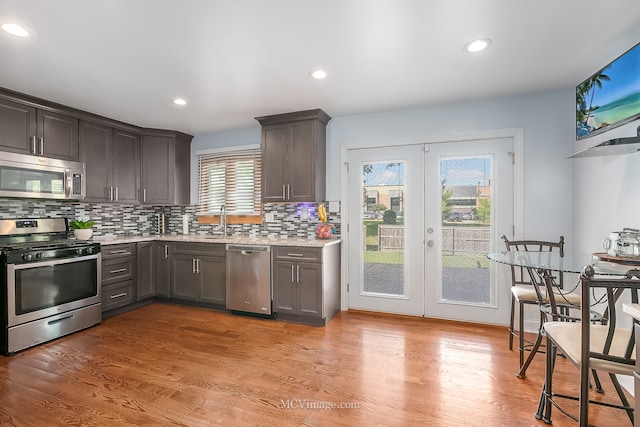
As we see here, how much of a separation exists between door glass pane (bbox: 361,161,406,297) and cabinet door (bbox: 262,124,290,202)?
1004 mm

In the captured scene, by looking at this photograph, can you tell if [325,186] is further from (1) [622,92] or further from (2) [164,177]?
(1) [622,92]

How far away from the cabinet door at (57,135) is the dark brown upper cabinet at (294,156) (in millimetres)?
2105

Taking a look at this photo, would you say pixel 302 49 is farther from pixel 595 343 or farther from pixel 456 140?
pixel 595 343

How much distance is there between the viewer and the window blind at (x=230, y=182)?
434 cm

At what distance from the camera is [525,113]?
3.15m

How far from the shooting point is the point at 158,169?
14.5 ft

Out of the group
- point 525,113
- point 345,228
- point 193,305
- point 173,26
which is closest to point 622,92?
point 525,113

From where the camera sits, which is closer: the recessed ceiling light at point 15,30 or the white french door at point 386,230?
the recessed ceiling light at point 15,30

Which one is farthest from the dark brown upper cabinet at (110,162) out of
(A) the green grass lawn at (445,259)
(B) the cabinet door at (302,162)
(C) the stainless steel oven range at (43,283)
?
(A) the green grass lawn at (445,259)

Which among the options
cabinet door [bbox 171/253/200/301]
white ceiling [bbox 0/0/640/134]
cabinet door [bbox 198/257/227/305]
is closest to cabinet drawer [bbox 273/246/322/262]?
cabinet door [bbox 198/257/227/305]

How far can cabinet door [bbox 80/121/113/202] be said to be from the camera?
3643 mm

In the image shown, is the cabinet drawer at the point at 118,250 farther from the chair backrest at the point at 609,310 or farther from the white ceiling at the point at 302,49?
the chair backrest at the point at 609,310

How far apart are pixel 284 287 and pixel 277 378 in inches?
50.0

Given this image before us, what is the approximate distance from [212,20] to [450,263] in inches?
124
